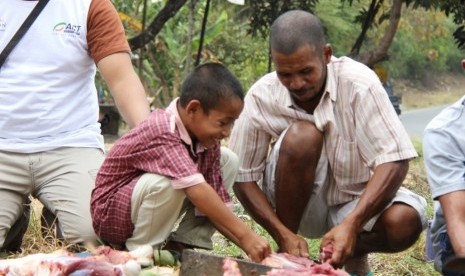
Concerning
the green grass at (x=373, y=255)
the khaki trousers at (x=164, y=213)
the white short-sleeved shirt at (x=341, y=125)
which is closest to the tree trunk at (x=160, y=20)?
the green grass at (x=373, y=255)

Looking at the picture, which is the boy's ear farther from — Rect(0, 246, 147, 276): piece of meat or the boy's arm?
Rect(0, 246, 147, 276): piece of meat

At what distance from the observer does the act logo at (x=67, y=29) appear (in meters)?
4.24

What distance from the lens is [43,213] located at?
14.8 feet

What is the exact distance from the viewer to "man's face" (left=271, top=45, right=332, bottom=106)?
3.63 m

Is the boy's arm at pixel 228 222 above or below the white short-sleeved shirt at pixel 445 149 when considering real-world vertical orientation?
below

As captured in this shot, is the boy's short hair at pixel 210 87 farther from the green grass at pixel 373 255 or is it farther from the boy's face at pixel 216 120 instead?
the green grass at pixel 373 255

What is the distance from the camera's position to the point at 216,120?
3600mm

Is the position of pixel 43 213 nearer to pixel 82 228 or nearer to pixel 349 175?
pixel 82 228

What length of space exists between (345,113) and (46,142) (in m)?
1.47

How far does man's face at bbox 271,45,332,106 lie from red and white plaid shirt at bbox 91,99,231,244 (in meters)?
0.44

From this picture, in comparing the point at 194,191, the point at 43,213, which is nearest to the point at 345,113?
the point at 194,191

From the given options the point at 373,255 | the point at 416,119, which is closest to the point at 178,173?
the point at 373,255

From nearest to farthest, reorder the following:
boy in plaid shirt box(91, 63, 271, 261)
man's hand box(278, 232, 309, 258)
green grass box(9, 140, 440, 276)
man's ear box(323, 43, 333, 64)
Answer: boy in plaid shirt box(91, 63, 271, 261) < man's hand box(278, 232, 309, 258) < man's ear box(323, 43, 333, 64) < green grass box(9, 140, 440, 276)

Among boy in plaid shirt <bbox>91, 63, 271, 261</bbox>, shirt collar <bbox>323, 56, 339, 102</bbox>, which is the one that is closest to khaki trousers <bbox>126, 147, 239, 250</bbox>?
boy in plaid shirt <bbox>91, 63, 271, 261</bbox>
